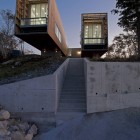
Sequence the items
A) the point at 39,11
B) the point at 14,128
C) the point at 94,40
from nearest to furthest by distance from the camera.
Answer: the point at 14,128, the point at 39,11, the point at 94,40

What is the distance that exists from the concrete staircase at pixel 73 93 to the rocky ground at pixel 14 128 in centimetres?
209

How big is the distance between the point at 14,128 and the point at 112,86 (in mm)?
5506

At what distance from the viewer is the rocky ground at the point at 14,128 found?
10586 mm

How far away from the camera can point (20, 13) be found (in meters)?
28.1

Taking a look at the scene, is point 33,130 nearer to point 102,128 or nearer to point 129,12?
point 102,128

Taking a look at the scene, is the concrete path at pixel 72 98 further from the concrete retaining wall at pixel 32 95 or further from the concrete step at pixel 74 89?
the concrete retaining wall at pixel 32 95

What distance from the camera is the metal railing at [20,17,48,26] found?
27.0 m

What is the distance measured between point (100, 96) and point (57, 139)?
3.70m

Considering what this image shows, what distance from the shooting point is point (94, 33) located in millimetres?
34438

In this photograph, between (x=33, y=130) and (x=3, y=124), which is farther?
(x=33, y=130)

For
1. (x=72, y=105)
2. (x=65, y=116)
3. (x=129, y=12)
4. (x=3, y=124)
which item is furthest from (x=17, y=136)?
(x=129, y=12)

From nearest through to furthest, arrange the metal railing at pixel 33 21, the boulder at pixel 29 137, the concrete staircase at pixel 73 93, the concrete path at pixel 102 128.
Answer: the concrete path at pixel 102 128, the boulder at pixel 29 137, the concrete staircase at pixel 73 93, the metal railing at pixel 33 21

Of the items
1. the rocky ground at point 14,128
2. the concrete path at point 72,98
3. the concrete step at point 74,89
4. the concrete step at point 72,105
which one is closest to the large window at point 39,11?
the concrete path at point 72,98

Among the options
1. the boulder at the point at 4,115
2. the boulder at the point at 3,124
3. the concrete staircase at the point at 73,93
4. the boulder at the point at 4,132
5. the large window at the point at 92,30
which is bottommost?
the boulder at the point at 4,132
